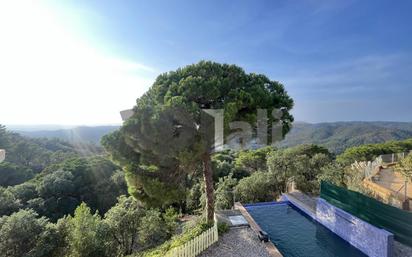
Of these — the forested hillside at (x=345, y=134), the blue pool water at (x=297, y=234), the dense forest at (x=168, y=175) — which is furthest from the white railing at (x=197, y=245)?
the forested hillside at (x=345, y=134)

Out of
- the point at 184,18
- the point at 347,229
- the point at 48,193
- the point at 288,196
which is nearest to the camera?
the point at 347,229

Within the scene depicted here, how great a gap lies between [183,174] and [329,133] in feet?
198

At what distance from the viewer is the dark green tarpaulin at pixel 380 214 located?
317 inches

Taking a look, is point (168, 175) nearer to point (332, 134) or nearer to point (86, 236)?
point (86, 236)

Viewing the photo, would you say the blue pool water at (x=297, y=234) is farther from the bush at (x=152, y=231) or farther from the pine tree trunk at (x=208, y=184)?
the bush at (x=152, y=231)

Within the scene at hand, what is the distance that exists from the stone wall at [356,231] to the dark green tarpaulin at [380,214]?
0.24 m

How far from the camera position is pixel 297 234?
10.4m

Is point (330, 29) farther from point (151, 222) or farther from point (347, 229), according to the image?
point (151, 222)

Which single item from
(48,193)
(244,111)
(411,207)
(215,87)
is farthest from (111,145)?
(48,193)

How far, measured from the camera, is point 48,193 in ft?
78.5

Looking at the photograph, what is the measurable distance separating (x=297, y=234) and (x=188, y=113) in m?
6.63

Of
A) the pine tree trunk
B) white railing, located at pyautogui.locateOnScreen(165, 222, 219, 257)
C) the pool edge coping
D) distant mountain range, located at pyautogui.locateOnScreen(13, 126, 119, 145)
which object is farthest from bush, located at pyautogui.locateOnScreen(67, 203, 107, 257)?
distant mountain range, located at pyautogui.locateOnScreen(13, 126, 119, 145)

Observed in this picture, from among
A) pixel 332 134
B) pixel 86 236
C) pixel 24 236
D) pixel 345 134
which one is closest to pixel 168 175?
pixel 86 236

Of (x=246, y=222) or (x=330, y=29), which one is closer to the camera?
(x=246, y=222)
